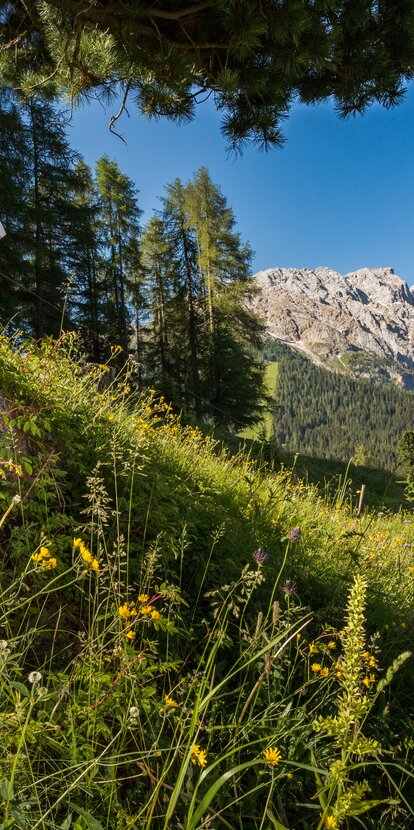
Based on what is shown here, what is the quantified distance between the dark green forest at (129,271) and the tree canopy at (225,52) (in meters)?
11.1

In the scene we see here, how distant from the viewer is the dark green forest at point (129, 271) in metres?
15.6

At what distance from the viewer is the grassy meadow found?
1101mm

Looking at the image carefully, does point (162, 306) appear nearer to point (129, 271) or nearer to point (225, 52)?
point (129, 271)

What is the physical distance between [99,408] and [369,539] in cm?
284

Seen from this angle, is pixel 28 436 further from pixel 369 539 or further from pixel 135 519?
pixel 369 539

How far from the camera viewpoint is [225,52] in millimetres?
3629

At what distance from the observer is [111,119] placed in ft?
13.2

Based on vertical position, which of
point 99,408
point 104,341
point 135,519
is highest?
point 104,341

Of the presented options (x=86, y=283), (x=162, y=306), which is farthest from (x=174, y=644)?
(x=162, y=306)

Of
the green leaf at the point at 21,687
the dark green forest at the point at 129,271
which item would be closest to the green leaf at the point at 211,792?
the green leaf at the point at 21,687

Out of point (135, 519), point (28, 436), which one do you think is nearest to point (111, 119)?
point (28, 436)

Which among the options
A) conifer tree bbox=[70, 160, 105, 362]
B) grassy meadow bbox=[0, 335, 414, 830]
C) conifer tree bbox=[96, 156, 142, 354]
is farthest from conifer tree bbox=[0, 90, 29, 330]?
grassy meadow bbox=[0, 335, 414, 830]

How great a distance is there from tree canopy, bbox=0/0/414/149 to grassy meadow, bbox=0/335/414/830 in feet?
8.92

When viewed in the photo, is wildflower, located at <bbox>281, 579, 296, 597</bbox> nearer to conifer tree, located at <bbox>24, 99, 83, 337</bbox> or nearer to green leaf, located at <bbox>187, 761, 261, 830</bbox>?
green leaf, located at <bbox>187, 761, 261, 830</bbox>
